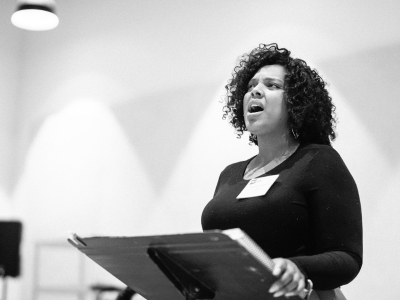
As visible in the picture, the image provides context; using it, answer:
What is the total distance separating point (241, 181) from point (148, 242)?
0.73 metres

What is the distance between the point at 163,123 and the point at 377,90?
4.90 ft

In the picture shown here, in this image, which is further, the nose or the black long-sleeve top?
the nose

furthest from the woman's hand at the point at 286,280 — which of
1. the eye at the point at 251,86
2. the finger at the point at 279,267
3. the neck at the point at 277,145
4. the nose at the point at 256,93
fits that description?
the eye at the point at 251,86

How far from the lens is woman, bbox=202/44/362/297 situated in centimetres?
147

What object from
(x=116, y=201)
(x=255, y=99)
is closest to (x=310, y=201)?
(x=255, y=99)

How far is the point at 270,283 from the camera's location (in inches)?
46.8

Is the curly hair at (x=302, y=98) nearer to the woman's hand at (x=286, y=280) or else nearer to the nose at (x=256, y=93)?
the nose at (x=256, y=93)

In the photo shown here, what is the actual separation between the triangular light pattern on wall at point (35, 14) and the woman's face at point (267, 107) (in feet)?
6.90

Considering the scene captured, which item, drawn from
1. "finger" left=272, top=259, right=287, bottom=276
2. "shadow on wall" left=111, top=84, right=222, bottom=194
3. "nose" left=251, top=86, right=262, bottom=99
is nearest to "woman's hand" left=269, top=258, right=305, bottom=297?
"finger" left=272, top=259, right=287, bottom=276

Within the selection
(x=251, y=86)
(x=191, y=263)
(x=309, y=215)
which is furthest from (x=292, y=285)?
(x=251, y=86)

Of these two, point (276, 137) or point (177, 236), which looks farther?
point (276, 137)

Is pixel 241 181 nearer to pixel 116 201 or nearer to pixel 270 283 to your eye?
pixel 270 283

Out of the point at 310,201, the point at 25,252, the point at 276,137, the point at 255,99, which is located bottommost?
the point at 25,252

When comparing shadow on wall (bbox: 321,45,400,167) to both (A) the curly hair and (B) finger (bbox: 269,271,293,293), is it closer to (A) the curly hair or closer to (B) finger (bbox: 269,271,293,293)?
(A) the curly hair
